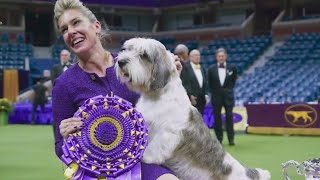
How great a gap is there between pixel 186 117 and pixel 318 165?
0.82 meters

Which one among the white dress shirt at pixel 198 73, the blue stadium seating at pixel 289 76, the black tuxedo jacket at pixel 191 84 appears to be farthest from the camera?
the blue stadium seating at pixel 289 76

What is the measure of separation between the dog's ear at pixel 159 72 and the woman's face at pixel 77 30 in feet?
1.12

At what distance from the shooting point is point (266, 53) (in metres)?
23.7

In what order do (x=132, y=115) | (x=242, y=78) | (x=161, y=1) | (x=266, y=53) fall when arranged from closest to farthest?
(x=132, y=115) → (x=242, y=78) → (x=266, y=53) → (x=161, y=1)

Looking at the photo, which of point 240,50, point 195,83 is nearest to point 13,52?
point 240,50

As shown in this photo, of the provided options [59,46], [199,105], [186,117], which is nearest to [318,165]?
[186,117]

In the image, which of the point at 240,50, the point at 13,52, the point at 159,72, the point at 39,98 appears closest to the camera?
the point at 159,72

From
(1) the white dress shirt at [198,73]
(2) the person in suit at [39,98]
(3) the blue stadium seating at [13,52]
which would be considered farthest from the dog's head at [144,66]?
(3) the blue stadium seating at [13,52]

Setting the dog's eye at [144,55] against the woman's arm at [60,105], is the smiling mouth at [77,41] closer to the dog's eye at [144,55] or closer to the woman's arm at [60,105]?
the woman's arm at [60,105]

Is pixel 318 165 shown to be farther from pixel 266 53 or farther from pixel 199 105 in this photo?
pixel 266 53

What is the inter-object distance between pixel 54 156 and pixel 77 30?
18.2 ft

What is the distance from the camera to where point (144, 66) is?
2.56 m

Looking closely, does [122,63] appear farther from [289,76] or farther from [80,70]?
[289,76]

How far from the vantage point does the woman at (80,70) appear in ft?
8.39
